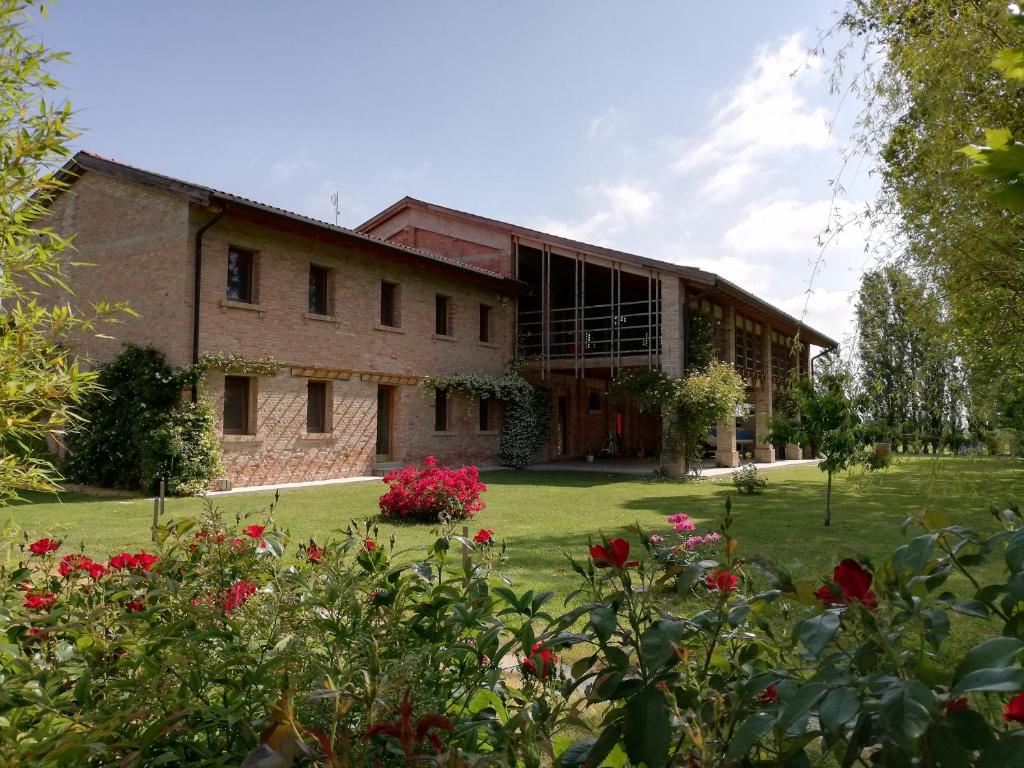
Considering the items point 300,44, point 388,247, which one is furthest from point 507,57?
point 388,247

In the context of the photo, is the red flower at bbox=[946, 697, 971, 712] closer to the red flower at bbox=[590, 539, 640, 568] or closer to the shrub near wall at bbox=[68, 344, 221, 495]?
the red flower at bbox=[590, 539, 640, 568]

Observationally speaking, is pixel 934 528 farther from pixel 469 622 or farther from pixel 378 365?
pixel 378 365

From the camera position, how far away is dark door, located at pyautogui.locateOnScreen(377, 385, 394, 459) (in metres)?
17.0

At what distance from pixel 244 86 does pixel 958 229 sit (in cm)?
644

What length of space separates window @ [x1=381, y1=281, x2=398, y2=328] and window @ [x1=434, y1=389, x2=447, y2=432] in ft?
8.39

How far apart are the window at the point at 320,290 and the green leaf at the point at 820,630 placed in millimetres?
15564

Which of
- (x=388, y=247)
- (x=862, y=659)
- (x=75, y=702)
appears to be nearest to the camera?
(x=862, y=659)

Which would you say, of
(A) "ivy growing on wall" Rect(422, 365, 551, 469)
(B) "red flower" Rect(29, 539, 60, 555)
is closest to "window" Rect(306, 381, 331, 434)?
(A) "ivy growing on wall" Rect(422, 365, 551, 469)

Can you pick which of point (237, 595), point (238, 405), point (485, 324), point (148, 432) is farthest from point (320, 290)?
point (237, 595)

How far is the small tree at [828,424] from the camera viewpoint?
352 inches

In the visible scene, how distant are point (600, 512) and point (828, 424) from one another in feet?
12.1

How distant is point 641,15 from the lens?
495 centimetres

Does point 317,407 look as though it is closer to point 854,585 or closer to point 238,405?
point 238,405

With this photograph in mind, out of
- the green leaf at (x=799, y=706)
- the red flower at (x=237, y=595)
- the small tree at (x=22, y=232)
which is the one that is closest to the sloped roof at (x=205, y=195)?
the small tree at (x=22, y=232)
